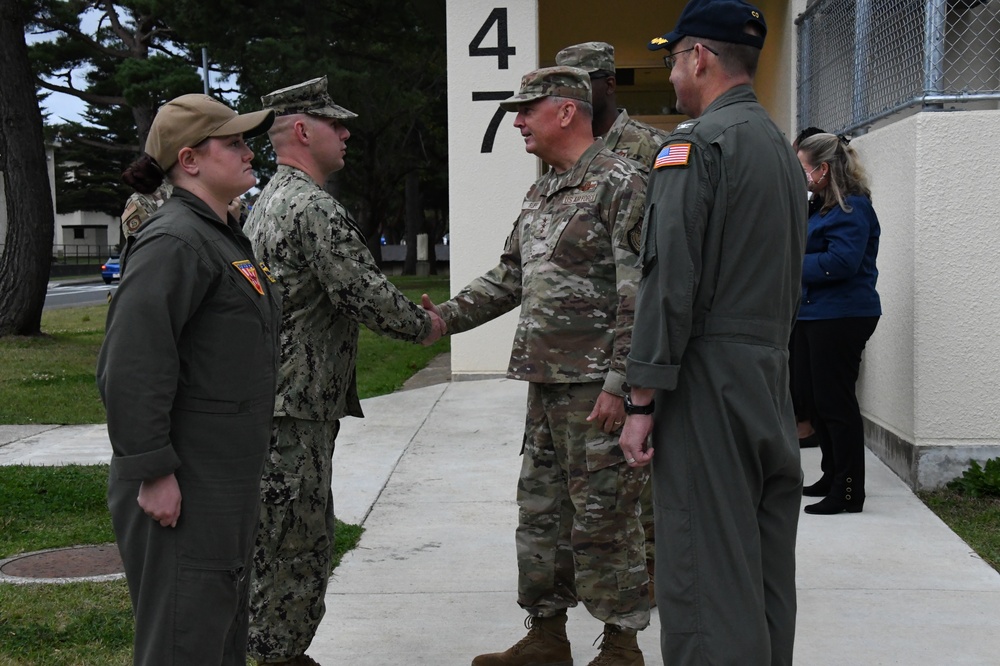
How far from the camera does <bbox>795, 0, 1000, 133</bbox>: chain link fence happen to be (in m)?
6.13

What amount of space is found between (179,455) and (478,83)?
27.2 feet

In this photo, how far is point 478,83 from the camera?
10656 mm

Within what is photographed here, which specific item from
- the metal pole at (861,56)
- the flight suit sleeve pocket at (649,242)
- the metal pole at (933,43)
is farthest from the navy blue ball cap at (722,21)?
the metal pole at (861,56)

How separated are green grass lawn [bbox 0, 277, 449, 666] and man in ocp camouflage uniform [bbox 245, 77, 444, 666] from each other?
31.4 inches

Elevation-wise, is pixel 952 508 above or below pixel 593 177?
below

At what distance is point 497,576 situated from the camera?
201 inches

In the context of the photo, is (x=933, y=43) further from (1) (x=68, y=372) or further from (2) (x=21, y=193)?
(2) (x=21, y=193)

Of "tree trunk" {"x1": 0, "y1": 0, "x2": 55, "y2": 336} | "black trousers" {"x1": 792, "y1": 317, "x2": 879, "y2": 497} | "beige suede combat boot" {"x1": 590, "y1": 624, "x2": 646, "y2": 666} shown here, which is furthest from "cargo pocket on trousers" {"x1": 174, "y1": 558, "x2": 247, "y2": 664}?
"tree trunk" {"x1": 0, "y1": 0, "x2": 55, "y2": 336}

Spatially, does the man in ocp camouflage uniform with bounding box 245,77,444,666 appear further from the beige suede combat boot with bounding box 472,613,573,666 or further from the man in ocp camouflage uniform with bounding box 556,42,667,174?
the man in ocp camouflage uniform with bounding box 556,42,667,174

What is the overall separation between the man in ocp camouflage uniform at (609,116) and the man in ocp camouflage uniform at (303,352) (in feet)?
5.06

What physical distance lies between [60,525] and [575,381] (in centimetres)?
357

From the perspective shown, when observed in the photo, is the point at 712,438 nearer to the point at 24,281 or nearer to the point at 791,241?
the point at 791,241

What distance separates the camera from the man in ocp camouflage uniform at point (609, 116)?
4957 mm

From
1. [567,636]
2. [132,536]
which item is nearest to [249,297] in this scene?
[132,536]
